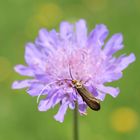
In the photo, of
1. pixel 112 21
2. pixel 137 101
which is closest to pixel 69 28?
pixel 137 101

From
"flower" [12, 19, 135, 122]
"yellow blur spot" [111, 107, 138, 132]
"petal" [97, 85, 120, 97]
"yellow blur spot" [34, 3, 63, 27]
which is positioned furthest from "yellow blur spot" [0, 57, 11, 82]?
"petal" [97, 85, 120, 97]

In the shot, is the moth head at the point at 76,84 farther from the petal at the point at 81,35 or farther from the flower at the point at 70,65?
the petal at the point at 81,35

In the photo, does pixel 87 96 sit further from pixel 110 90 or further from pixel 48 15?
pixel 48 15

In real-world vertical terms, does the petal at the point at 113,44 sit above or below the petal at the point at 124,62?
above

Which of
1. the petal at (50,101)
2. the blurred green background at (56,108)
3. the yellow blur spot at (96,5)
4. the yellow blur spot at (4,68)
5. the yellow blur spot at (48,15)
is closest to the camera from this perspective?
the petal at (50,101)

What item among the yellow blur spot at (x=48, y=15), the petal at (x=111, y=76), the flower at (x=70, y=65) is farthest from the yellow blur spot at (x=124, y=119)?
the petal at (x=111, y=76)

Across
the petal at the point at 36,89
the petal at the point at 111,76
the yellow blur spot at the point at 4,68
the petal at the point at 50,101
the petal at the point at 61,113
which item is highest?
the yellow blur spot at the point at 4,68

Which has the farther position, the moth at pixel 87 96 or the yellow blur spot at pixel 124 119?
the yellow blur spot at pixel 124 119
